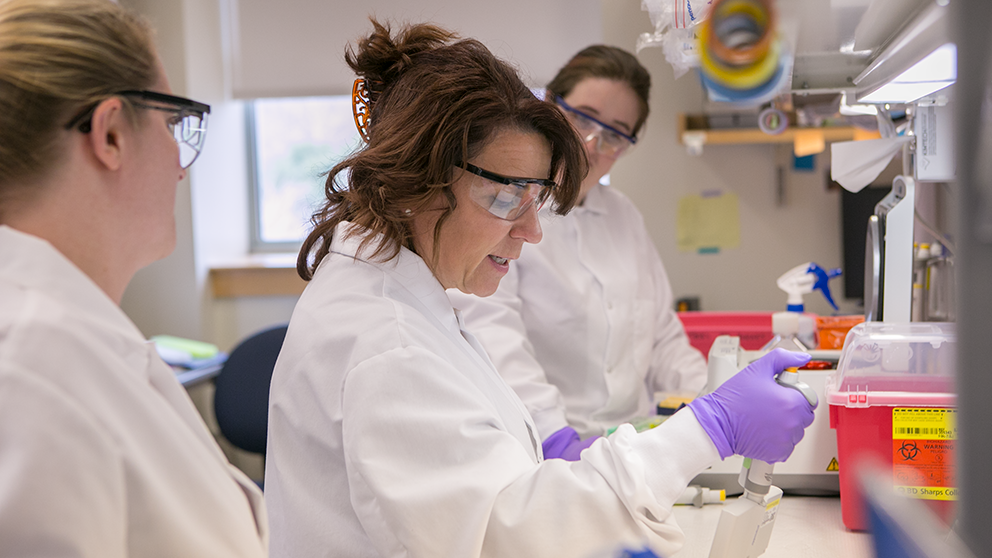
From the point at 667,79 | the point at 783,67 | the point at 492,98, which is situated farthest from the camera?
the point at 667,79

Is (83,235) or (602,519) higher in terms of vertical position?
(83,235)

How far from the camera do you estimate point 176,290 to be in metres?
3.41

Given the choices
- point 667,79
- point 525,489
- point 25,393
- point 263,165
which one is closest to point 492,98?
point 525,489

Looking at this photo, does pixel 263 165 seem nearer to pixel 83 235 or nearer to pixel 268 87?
pixel 268 87

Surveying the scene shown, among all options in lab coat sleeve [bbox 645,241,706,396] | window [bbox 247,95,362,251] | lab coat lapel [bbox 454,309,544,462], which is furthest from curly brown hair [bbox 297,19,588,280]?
window [bbox 247,95,362,251]

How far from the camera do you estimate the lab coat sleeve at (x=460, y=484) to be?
0.88 m

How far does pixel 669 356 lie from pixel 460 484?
4.25 ft

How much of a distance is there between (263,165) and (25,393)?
3.31m

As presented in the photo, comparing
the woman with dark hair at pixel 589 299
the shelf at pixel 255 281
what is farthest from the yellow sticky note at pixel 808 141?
the shelf at pixel 255 281

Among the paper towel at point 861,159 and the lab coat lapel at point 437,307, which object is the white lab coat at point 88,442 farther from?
the paper towel at point 861,159

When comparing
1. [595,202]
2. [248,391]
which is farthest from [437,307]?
[248,391]

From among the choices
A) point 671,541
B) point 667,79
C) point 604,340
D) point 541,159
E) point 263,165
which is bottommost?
point 671,541

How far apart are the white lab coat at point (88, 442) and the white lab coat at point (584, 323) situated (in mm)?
940

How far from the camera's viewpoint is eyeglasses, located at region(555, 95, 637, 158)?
1.84 meters
